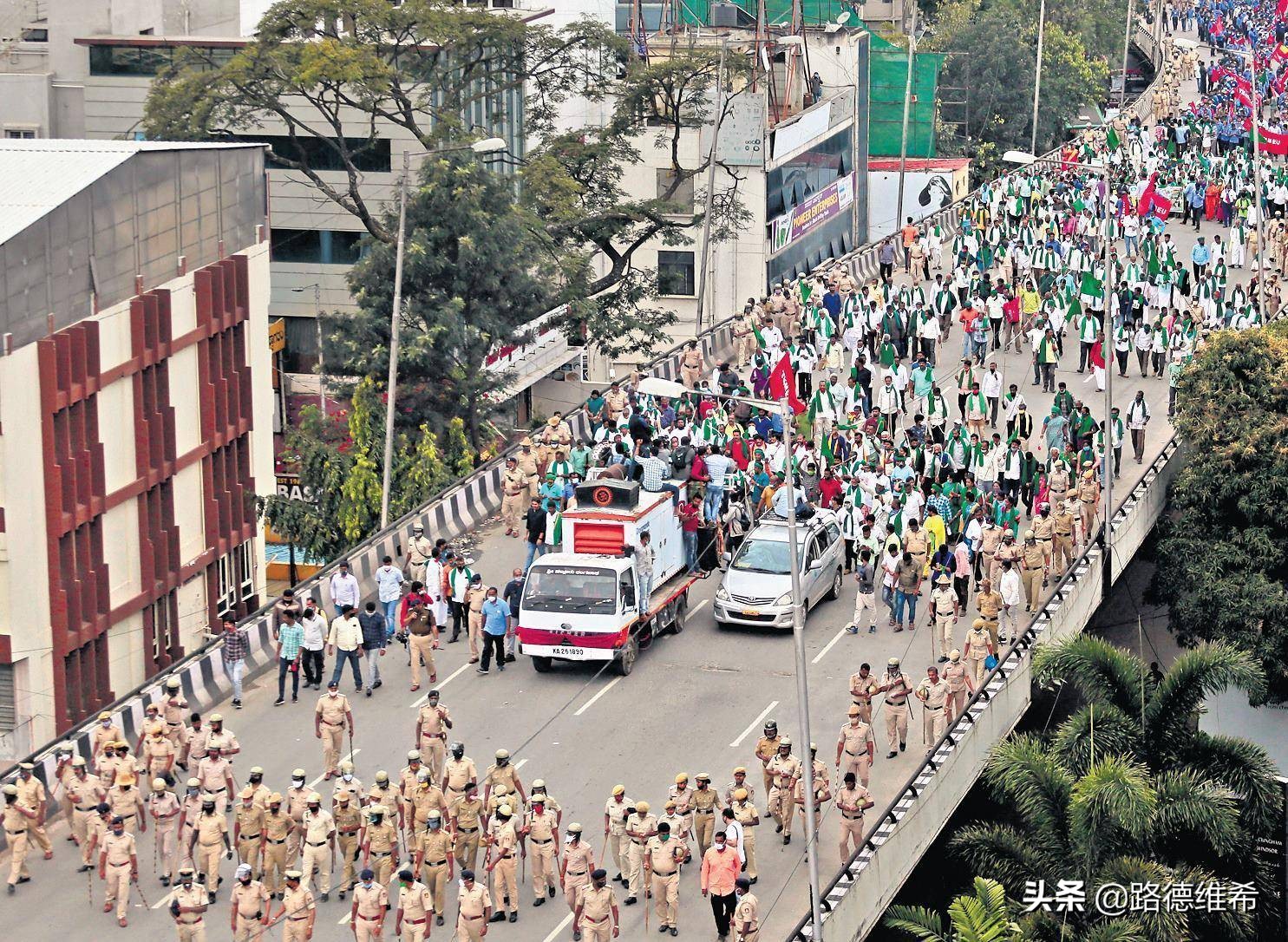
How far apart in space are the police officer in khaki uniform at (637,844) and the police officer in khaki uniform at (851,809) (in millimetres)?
2338

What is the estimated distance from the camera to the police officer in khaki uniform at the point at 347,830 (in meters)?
27.5

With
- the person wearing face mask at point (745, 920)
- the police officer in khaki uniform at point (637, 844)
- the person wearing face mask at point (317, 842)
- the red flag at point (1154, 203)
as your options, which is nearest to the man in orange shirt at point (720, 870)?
the person wearing face mask at point (745, 920)

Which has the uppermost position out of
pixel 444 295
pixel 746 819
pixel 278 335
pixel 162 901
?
pixel 444 295

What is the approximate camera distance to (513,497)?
40.2 meters

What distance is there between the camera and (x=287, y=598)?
111ft

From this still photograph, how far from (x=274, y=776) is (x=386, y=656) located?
4390 mm

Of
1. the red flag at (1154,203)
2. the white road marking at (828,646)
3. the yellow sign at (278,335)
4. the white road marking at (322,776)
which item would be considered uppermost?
the red flag at (1154,203)

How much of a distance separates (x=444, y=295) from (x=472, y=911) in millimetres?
22389

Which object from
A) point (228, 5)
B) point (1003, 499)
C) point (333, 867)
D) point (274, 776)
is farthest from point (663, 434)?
point (228, 5)

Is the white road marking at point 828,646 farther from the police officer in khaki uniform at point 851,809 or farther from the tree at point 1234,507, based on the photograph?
the tree at point 1234,507

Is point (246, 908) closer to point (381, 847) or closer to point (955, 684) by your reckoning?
point (381, 847)

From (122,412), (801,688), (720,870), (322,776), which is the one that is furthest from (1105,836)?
(122,412)

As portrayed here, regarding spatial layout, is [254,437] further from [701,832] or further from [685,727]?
[701,832]

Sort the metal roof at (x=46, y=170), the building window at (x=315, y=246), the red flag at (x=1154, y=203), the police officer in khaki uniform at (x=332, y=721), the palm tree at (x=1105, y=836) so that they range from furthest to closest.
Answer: the building window at (x=315, y=246) → the red flag at (x=1154, y=203) → the metal roof at (x=46, y=170) → the police officer in khaki uniform at (x=332, y=721) → the palm tree at (x=1105, y=836)
